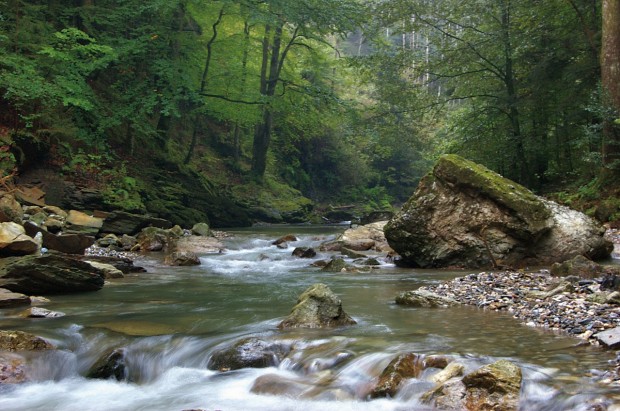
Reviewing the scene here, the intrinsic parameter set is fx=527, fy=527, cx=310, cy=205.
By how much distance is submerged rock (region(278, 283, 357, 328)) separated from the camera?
6.14m

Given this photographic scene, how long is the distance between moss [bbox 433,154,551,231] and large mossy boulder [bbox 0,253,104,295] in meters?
7.18

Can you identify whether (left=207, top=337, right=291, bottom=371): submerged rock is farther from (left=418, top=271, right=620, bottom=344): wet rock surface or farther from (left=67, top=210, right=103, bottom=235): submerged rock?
(left=67, top=210, right=103, bottom=235): submerged rock

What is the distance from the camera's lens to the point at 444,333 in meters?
5.61

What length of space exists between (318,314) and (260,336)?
77 cm

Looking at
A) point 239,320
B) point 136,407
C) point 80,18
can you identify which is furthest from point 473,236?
point 80,18

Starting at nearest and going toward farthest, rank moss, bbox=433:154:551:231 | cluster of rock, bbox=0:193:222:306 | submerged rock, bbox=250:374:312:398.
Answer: submerged rock, bbox=250:374:312:398 < cluster of rock, bbox=0:193:222:306 < moss, bbox=433:154:551:231

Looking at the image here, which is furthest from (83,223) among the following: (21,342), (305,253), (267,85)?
(267,85)

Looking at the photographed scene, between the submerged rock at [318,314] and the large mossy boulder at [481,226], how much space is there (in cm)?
517

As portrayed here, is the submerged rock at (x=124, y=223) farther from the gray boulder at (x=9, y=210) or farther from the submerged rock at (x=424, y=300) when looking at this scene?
the submerged rock at (x=424, y=300)

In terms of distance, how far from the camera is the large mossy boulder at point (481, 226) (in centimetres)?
1038

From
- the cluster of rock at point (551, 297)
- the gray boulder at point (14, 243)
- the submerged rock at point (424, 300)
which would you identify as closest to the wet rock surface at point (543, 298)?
the cluster of rock at point (551, 297)

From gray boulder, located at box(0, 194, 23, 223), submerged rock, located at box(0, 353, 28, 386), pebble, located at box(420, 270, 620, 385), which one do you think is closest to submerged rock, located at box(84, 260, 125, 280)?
gray boulder, located at box(0, 194, 23, 223)

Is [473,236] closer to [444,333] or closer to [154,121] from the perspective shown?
[444,333]

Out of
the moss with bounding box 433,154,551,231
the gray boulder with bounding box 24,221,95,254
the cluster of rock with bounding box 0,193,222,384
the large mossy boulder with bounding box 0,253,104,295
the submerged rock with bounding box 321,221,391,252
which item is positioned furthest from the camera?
the submerged rock with bounding box 321,221,391,252
